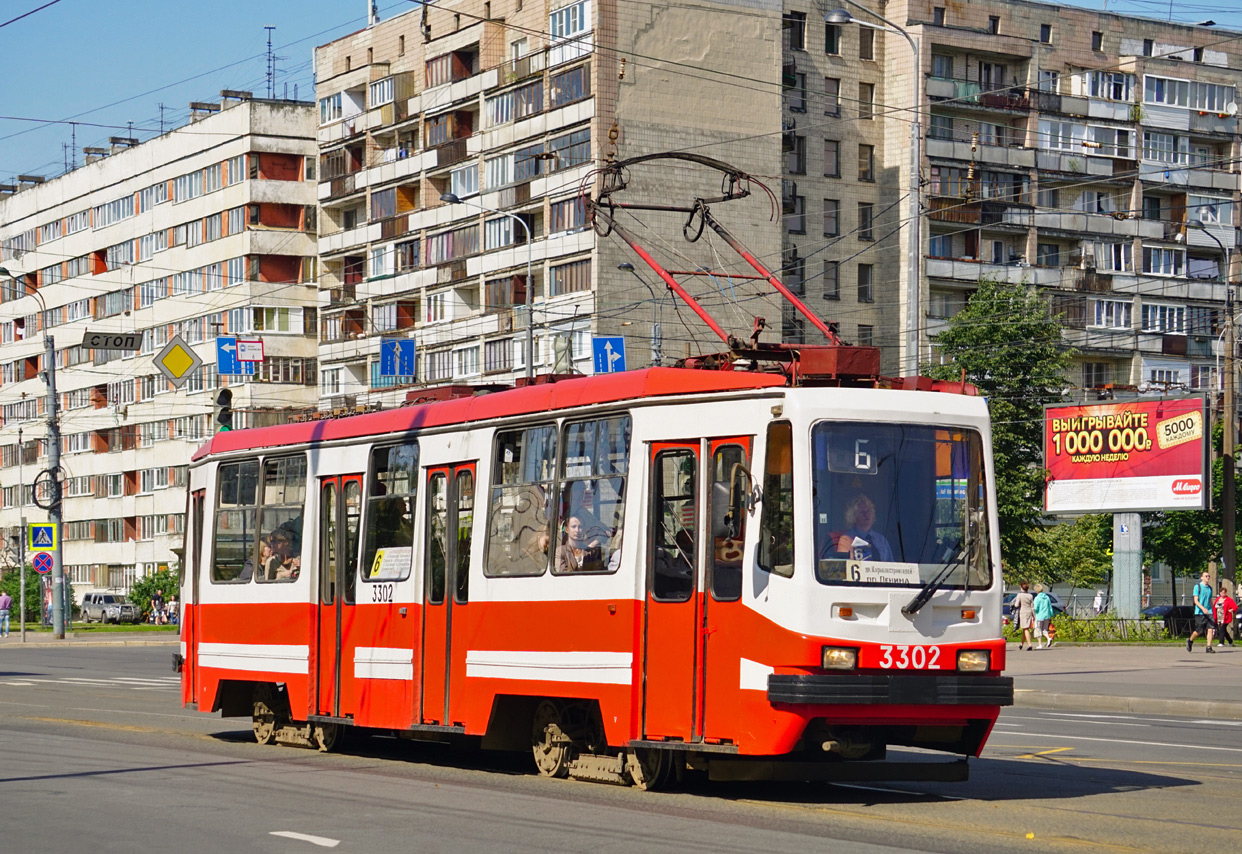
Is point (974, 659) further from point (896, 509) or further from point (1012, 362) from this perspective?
point (1012, 362)

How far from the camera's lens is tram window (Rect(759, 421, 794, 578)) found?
475 inches

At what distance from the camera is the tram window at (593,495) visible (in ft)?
43.5

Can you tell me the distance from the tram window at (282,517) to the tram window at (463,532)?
2779 millimetres

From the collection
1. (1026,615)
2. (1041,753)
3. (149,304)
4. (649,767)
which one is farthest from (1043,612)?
(149,304)

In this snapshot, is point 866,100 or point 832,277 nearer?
point 832,277

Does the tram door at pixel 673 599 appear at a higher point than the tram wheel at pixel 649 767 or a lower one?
higher

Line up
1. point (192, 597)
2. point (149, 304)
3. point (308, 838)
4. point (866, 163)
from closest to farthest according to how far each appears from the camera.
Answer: point (308, 838) → point (192, 597) → point (866, 163) → point (149, 304)

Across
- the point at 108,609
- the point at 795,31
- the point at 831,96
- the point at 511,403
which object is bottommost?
the point at 108,609

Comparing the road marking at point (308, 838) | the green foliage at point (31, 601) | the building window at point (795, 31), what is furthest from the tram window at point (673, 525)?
the green foliage at point (31, 601)

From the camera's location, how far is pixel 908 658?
12008mm

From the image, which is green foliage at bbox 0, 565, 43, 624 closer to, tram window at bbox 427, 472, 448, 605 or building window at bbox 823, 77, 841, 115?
building window at bbox 823, 77, 841, 115

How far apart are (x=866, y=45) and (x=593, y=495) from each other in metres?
68.4

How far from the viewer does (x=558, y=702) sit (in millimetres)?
13789

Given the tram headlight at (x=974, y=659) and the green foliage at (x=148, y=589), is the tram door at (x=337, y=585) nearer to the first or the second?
the tram headlight at (x=974, y=659)
